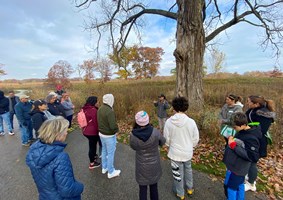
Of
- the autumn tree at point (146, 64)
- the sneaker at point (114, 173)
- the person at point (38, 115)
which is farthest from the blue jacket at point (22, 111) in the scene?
the autumn tree at point (146, 64)

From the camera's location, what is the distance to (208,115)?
6168 millimetres

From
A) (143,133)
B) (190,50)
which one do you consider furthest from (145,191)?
(190,50)

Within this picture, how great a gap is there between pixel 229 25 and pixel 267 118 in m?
7.70

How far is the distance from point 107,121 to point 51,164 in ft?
5.47

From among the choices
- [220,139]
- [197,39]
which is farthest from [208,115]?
[197,39]

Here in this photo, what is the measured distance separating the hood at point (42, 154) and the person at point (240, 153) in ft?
7.63

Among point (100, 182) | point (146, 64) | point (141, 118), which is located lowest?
point (100, 182)

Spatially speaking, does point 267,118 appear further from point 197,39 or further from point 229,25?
point 229,25

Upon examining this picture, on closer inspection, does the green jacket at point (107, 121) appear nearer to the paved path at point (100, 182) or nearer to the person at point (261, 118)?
A: the paved path at point (100, 182)

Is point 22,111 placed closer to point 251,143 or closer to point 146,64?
point 251,143

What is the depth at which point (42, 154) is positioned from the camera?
67.1 inches

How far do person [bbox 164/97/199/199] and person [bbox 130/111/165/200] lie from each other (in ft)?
1.09

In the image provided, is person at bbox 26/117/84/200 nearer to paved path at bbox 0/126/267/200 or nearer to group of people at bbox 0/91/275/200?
group of people at bbox 0/91/275/200

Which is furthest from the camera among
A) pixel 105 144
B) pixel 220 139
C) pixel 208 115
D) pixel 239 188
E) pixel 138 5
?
pixel 138 5
